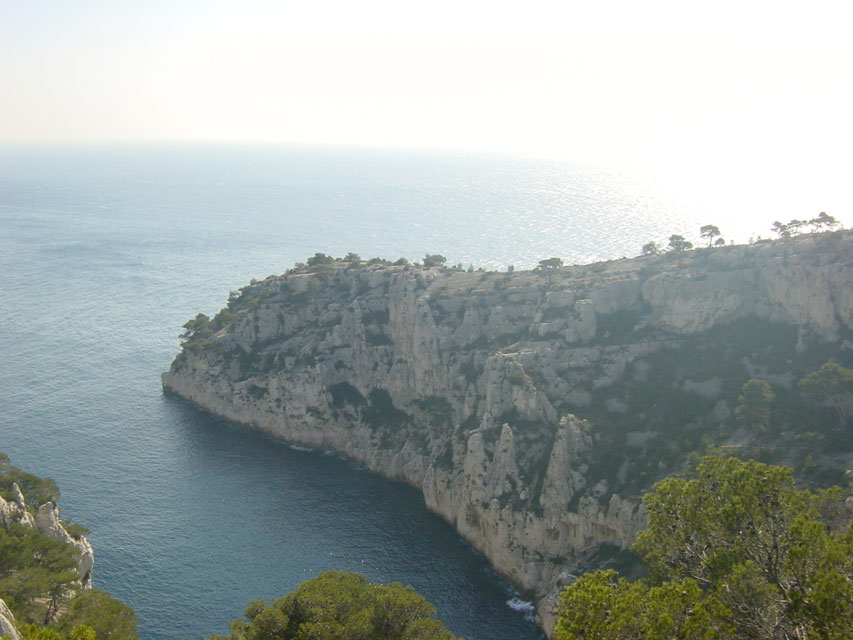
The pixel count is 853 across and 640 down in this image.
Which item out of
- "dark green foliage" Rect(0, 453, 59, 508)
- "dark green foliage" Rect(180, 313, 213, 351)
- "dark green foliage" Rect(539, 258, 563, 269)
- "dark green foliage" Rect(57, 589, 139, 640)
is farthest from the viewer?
"dark green foliage" Rect(180, 313, 213, 351)

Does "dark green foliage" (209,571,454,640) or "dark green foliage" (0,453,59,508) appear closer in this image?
"dark green foliage" (209,571,454,640)

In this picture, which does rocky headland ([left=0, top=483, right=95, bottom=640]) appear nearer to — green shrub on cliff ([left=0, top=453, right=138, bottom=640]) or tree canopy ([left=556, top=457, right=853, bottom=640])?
green shrub on cliff ([left=0, top=453, right=138, bottom=640])

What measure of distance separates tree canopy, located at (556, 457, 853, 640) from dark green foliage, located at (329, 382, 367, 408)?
64932mm

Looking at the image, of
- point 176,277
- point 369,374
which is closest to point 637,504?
point 369,374

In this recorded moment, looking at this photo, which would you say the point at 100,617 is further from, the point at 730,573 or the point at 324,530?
the point at 730,573

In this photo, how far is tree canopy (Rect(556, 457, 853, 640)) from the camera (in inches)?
995

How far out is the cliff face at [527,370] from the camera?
67.3 meters

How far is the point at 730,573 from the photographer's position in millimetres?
30531

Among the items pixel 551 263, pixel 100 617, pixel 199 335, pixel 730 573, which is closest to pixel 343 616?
pixel 100 617

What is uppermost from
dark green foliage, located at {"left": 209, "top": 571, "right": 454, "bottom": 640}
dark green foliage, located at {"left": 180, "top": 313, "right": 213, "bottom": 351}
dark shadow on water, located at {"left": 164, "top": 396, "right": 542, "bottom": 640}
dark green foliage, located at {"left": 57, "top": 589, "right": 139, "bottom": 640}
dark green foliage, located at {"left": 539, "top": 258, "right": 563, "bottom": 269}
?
dark green foliage, located at {"left": 539, "top": 258, "right": 563, "bottom": 269}

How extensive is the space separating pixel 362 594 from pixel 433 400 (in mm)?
47828

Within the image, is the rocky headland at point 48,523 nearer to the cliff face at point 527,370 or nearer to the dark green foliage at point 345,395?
the cliff face at point 527,370

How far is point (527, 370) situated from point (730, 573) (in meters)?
48.1

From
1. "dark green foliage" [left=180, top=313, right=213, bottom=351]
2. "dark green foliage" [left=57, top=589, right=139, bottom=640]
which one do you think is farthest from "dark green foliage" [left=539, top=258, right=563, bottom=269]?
"dark green foliage" [left=57, top=589, right=139, bottom=640]
